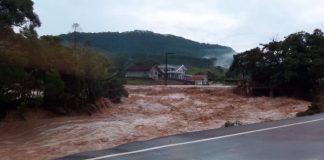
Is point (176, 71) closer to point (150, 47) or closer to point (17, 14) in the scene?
point (150, 47)

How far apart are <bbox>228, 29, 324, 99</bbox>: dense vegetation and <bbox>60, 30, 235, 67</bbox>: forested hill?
226ft

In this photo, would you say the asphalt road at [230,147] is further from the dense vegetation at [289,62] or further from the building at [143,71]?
the building at [143,71]

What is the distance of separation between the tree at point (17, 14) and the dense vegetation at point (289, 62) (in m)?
21.5

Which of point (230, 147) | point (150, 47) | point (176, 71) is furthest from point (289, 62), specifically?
point (150, 47)

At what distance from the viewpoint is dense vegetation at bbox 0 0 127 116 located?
754 inches

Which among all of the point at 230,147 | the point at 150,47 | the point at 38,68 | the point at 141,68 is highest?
the point at 150,47

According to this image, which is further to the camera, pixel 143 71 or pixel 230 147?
pixel 143 71

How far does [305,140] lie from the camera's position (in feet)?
35.2

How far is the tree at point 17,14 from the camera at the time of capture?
19.0m

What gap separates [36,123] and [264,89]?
2454 centimetres

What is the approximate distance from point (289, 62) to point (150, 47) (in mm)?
97400

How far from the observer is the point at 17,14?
774 inches

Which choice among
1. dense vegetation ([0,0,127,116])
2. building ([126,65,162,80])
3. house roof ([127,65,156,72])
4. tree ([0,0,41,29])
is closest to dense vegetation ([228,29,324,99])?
dense vegetation ([0,0,127,116])

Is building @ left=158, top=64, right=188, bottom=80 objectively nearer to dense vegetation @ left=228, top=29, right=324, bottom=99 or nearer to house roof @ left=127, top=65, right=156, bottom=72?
house roof @ left=127, top=65, right=156, bottom=72
